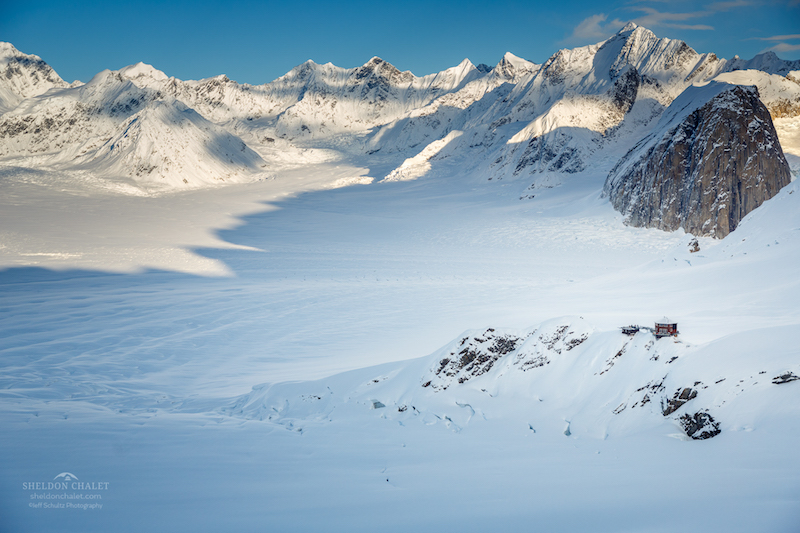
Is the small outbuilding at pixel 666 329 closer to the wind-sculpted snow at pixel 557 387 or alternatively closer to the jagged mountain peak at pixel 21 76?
the wind-sculpted snow at pixel 557 387

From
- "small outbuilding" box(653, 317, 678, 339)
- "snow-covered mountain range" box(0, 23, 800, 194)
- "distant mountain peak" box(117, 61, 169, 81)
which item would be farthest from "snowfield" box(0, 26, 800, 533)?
"distant mountain peak" box(117, 61, 169, 81)

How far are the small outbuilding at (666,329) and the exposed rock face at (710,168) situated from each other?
22313 millimetres

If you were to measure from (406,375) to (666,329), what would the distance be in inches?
191

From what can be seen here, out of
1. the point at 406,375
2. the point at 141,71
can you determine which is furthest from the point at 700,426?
the point at 141,71

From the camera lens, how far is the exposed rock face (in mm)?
24750

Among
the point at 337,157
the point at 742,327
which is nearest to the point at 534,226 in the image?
the point at 742,327

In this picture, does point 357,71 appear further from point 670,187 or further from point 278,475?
point 278,475

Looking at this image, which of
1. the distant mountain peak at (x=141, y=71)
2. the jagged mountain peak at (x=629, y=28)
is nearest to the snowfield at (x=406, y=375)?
the jagged mountain peak at (x=629, y=28)

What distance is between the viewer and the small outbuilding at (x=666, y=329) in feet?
21.9

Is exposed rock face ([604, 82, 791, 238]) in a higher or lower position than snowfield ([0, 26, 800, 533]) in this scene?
higher

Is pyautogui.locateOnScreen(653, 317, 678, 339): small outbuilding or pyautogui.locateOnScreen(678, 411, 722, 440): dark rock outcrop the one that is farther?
pyautogui.locateOnScreen(653, 317, 678, 339): small outbuilding

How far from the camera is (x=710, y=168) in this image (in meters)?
25.7

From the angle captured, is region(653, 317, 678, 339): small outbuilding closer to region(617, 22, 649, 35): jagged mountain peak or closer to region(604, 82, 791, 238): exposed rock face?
region(604, 82, 791, 238): exposed rock face

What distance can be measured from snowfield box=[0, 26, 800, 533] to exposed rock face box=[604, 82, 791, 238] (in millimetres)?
1893
